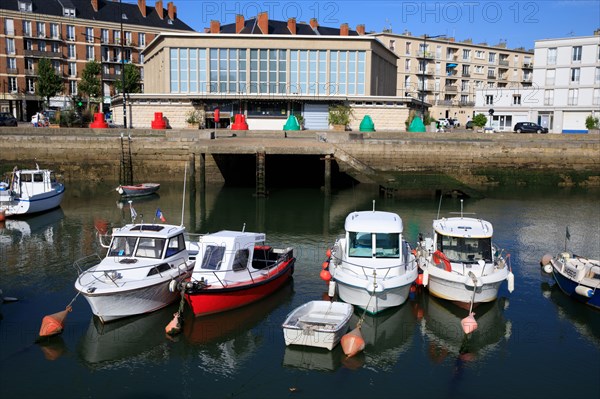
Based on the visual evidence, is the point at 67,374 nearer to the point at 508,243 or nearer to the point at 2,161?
the point at 508,243

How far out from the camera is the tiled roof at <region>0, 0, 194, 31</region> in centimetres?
7669

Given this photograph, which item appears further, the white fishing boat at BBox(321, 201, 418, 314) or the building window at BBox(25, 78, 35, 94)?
the building window at BBox(25, 78, 35, 94)

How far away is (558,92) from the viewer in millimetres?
68312

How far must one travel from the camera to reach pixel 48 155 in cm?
4266

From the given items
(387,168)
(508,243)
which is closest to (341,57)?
(387,168)

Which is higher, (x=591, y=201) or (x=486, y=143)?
(x=486, y=143)

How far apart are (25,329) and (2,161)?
3120 centimetres

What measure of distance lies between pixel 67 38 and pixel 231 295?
73748 millimetres

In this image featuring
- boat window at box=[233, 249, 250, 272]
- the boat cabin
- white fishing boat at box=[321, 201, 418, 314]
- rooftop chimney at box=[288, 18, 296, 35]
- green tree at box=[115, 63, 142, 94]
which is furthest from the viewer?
green tree at box=[115, 63, 142, 94]

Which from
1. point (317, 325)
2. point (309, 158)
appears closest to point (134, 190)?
point (309, 158)

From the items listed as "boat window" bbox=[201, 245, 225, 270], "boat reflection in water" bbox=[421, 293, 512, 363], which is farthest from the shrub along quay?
"boat window" bbox=[201, 245, 225, 270]

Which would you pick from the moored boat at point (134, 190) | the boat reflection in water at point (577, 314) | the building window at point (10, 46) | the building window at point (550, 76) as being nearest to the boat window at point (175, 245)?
the boat reflection in water at point (577, 314)

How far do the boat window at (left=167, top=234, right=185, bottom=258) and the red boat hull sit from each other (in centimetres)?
201

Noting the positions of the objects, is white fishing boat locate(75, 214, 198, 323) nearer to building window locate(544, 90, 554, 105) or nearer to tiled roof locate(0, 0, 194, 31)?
building window locate(544, 90, 554, 105)
